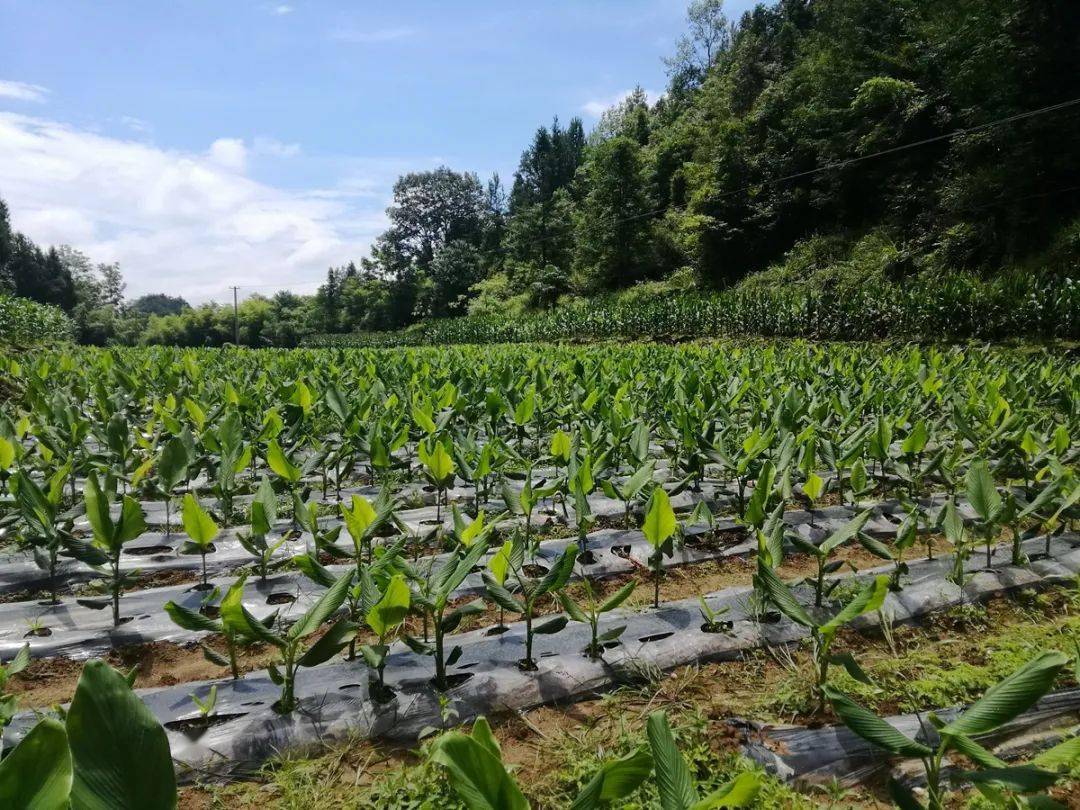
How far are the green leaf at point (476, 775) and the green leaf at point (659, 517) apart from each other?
130 cm

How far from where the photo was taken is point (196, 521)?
210cm

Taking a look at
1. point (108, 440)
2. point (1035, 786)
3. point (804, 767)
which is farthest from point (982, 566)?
point (108, 440)

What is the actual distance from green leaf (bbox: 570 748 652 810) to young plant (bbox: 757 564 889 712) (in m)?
0.66

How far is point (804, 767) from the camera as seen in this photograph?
58.5 inches

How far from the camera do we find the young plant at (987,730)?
0.96 metres

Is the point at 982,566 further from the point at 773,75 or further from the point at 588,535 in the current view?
the point at 773,75

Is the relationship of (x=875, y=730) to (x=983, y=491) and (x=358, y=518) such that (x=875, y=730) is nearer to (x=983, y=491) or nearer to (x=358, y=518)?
(x=358, y=518)

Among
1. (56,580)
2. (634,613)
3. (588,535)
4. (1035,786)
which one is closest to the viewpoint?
(1035,786)

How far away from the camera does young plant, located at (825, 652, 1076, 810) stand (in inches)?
37.8

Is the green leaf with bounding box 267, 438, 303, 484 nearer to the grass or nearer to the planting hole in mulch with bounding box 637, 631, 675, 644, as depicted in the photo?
the grass

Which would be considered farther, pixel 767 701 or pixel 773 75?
pixel 773 75

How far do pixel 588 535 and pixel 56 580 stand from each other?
7.80 feet

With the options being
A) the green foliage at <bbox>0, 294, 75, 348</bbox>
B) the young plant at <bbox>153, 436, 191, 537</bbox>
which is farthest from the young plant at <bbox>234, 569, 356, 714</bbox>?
the green foliage at <bbox>0, 294, 75, 348</bbox>

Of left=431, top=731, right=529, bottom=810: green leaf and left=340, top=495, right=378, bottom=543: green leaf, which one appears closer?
left=431, top=731, right=529, bottom=810: green leaf
